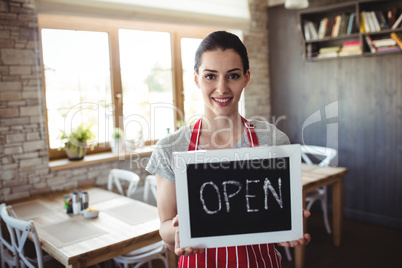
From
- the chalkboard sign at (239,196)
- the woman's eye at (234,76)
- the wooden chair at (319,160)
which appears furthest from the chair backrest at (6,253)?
the wooden chair at (319,160)

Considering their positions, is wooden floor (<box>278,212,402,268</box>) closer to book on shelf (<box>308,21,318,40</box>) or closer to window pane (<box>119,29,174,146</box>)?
window pane (<box>119,29,174,146</box>)

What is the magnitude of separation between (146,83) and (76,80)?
76 cm

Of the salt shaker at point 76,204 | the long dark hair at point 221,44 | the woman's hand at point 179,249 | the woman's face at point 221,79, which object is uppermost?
the long dark hair at point 221,44

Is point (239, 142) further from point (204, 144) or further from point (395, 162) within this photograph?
point (395, 162)

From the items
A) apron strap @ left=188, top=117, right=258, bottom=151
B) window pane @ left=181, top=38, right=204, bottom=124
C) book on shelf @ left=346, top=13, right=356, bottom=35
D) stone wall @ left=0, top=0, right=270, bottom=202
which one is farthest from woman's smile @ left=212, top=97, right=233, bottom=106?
book on shelf @ left=346, top=13, right=356, bottom=35

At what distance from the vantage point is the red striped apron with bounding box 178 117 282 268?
117 cm

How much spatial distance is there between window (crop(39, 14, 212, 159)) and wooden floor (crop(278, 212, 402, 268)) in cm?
175

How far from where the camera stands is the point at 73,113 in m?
3.45

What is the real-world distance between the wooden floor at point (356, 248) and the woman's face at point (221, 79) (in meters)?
2.43

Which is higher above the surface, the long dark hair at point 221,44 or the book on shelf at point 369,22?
the book on shelf at point 369,22

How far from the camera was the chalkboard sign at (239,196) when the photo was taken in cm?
107

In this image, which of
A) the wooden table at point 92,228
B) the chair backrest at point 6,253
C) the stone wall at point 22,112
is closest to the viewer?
the wooden table at point 92,228

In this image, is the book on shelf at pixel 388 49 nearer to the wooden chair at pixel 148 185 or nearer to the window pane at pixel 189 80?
the window pane at pixel 189 80

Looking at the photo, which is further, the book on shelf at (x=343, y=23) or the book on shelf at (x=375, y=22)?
the book on shelf at (x=343, y=23)
